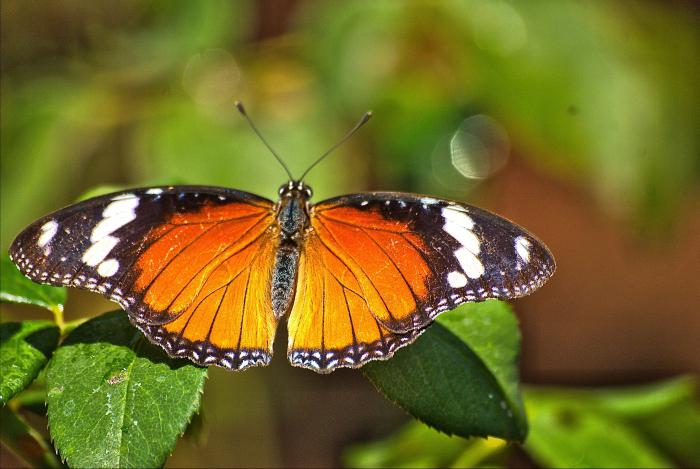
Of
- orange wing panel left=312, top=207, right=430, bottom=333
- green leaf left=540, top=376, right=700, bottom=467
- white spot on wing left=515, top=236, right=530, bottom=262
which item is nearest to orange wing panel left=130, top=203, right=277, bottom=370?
orange wing panel left=312, top=207, right=430, bottom=333

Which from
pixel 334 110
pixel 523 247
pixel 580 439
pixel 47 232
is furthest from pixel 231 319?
pixel 334 110

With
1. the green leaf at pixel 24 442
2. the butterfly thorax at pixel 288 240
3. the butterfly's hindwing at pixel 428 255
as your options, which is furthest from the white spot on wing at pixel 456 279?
the green leaf at pixel 24 442

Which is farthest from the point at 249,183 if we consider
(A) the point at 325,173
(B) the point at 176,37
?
(B) the point at 176,37

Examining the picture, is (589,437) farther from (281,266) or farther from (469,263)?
(281,266)

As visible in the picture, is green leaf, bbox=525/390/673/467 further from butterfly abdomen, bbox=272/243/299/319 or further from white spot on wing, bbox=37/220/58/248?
white spot on wing, bbox=37/220/58/248

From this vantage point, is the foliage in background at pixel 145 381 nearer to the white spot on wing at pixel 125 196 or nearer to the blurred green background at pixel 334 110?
the white spot on wing at pixel 125 196

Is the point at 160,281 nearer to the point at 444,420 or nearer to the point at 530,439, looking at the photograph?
the point at 444,420
